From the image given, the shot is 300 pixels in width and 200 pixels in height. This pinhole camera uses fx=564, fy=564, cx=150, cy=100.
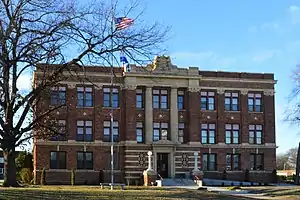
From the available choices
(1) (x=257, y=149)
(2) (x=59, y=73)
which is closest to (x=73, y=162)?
(1) (x=257, y=149)

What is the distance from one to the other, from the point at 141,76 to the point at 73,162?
12.4 meters

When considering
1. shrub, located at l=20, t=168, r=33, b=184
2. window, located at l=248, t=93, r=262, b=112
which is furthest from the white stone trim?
shrub, located at l=20, t=168, r=33, b=184

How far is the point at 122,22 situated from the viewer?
3027 cm

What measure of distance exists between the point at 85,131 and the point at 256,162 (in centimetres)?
2126

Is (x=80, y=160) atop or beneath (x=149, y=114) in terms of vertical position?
beneath

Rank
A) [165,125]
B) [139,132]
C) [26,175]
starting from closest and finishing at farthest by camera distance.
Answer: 1. [26,175]
2. [139,132]
3. [165,125]

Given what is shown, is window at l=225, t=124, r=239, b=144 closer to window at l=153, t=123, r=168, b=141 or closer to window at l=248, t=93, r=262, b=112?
window at l=248, t=93, r=262, b=112

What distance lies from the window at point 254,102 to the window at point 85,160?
20468 mm

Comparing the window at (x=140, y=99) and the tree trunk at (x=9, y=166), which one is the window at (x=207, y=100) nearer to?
the window at (x=140, y=99)

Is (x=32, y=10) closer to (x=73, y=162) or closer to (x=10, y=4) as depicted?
(x=10, y=4)

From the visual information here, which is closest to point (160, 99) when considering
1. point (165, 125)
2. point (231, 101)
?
point (165, 125)

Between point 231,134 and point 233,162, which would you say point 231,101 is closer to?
point 231,134

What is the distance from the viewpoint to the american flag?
3016 cm

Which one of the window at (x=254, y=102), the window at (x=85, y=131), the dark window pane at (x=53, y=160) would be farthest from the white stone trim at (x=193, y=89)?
the dark window pane at (x=53, y=160)
